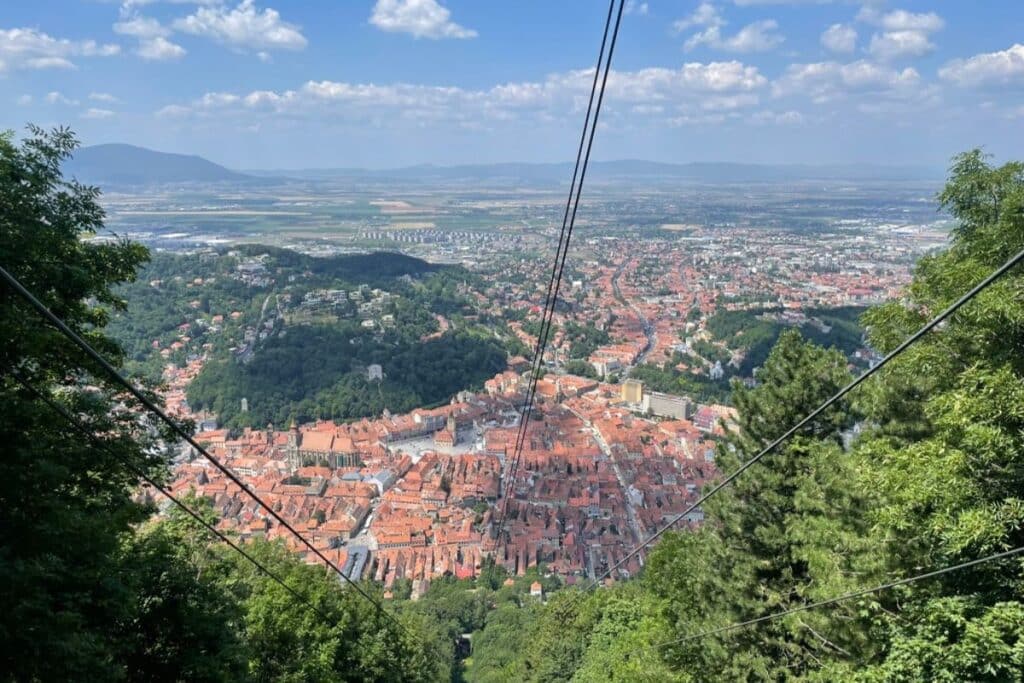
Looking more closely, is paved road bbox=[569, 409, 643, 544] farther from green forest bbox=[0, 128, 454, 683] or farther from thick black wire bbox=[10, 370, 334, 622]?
thick black wire bbox=[10, 370, 334, 622]

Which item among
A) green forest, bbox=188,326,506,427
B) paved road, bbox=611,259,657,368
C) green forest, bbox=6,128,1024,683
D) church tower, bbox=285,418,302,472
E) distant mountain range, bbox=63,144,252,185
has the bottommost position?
church tower, bbox=285,418,302,472

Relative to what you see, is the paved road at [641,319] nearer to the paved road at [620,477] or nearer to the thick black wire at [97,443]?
the paved road at [620,477]

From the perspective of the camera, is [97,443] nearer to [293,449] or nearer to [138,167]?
[293,449]

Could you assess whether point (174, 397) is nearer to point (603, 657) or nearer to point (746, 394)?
point (603, 657)

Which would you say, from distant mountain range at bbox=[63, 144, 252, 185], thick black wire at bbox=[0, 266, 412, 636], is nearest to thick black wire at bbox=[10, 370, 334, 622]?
thick black wire at bbox=[0, 266, 412, 636]

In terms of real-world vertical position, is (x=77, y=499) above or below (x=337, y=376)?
above

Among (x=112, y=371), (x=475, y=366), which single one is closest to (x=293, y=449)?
(x=475, y=366)

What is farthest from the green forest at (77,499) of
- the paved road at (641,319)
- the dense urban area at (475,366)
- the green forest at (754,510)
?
the paved road at (641,319)

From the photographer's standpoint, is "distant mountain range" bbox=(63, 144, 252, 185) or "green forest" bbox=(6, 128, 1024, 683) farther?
"distant mountain range" bbox=(63, 144, 252, 185)

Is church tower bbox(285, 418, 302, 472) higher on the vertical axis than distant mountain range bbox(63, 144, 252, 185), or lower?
lower
